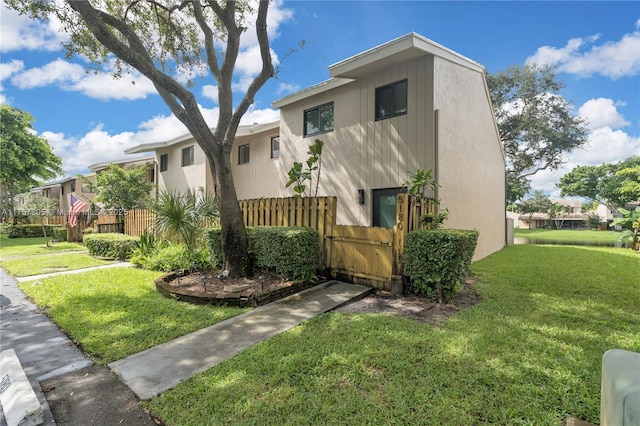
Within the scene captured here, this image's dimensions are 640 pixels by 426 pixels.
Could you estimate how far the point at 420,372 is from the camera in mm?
3068

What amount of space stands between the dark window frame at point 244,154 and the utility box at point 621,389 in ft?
48.0

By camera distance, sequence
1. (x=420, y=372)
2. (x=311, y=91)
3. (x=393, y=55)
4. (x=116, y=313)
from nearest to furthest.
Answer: (x=420, y=372)
(x=116, y=313)
(x=393, y=55)
(x=311, y=91)

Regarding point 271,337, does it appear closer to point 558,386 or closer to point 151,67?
point 558,386

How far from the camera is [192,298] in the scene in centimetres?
566

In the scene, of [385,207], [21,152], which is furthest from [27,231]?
[385,207]

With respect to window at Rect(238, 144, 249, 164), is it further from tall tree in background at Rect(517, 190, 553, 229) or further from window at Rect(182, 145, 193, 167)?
tall tree in background at Rect(517, 190, 553, 229)

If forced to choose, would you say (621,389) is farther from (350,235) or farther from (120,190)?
(120,190)

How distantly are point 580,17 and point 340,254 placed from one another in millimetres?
9450

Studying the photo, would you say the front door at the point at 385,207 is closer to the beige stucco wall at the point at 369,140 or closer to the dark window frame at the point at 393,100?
the beige stucco wall at the point at 369,140

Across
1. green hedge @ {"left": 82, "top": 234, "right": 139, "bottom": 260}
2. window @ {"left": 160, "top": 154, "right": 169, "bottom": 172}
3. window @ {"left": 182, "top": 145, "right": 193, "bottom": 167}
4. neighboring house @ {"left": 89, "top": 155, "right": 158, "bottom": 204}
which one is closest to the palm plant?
green hedge @ {"left": 82, "top": 234, "right": 139, "bottom": 260}

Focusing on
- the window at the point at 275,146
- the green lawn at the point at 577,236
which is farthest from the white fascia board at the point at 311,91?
the green lawn at the point at 577,236

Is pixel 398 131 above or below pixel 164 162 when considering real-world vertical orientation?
below

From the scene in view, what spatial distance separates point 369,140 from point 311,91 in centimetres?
306

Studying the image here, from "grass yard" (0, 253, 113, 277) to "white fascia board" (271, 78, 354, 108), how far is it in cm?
831
